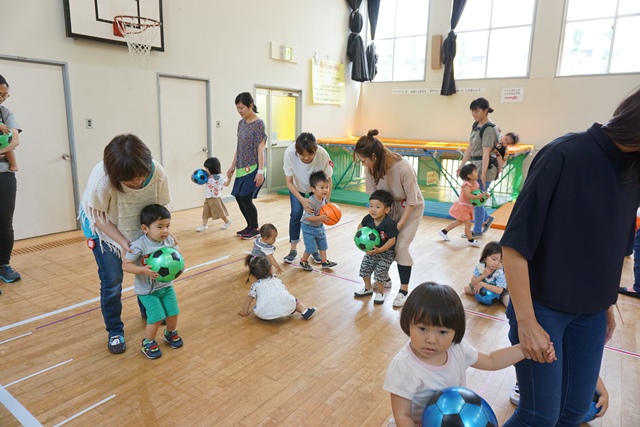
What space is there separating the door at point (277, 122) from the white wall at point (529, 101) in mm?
2357

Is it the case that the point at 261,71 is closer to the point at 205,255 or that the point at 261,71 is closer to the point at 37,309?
the point at 205,255

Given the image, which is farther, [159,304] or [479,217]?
[479,217]

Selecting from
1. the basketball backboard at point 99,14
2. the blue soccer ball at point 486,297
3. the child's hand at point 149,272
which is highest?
the basketball backboard at point 99,14

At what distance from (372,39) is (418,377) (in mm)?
9554

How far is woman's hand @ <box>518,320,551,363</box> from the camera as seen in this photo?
4.06ft

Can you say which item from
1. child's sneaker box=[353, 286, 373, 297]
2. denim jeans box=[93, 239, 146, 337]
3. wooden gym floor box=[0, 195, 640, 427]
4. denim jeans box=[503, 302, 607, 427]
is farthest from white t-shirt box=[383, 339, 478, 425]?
child's sneaker box=[353, 286, 373, 297]

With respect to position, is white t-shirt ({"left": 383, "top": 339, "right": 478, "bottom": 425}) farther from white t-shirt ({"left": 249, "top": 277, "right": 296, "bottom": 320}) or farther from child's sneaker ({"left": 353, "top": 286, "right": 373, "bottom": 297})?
child's sneaker ({"left": 353, "top": 286, "right": 373, "bottom": 297})

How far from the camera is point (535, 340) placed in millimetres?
1244

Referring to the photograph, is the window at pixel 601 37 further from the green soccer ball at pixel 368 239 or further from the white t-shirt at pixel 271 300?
the white t-shirt at pixel 271 300

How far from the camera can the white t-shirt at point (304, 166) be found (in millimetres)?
3902

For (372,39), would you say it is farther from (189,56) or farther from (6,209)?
(6,209)

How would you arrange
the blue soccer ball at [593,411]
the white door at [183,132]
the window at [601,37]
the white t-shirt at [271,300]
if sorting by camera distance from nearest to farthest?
the blue soccer ball at [593,411]
the white t-shirt at [271,300]
the white door at [183,132]
the window at [601,37]

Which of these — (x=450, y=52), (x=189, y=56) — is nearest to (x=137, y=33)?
(x=189, y=56)

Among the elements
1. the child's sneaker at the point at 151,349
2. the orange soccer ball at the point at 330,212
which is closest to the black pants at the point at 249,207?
the orange soccer ball at the point at 330,212
